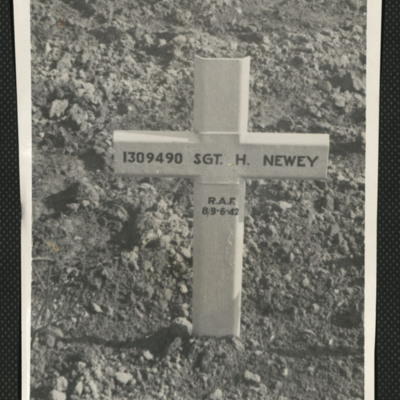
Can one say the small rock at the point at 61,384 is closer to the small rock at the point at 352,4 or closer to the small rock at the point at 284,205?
the small rock at the point at 284,205

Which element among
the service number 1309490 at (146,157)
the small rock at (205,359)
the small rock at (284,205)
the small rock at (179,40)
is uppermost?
the small rock at (179,40)

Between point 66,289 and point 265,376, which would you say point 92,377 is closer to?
point 66,289

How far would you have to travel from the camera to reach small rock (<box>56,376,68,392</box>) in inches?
62.9

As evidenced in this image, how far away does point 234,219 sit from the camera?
5.00ft

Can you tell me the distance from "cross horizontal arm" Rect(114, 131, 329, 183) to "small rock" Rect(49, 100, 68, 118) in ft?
1.49

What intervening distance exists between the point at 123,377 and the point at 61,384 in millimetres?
132

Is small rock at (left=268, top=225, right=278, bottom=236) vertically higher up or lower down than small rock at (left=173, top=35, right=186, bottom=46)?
lower down

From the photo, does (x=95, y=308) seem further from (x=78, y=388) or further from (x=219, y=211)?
(x=219, y=211)

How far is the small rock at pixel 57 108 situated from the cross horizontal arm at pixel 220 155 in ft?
1.49

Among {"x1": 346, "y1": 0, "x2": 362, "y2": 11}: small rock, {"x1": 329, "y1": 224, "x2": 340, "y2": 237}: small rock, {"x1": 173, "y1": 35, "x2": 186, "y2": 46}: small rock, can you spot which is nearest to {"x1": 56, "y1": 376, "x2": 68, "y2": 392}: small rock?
{"x1": 329, "y1": 224, "x2": 340, "y2": 237}: small rock

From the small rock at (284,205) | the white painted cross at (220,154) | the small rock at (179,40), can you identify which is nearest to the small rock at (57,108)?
the small rock at (179,40)

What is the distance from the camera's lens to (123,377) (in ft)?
5.28

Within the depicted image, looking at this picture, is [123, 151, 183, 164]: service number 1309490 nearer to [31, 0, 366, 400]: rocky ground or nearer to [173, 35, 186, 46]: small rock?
[31, 0, 366, 400]: rocky ground

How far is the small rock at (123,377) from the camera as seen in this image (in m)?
1.61
